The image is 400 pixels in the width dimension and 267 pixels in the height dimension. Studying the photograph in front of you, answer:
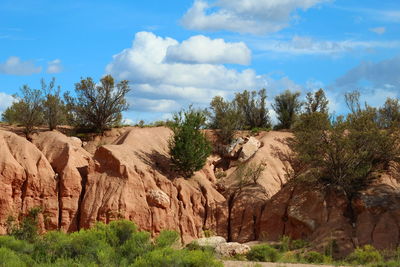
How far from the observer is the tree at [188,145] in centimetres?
4438

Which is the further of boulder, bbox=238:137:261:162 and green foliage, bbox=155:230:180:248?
boulder, bbox=238:137:261:162

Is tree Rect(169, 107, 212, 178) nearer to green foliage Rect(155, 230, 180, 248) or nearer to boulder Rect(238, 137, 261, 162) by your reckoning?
boulder Rect(238, 137, 261, 162)

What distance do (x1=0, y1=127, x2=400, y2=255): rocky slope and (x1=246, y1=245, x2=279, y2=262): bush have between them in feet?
18.0

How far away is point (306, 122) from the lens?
1793 inches

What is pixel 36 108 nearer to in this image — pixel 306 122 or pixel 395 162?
pixel 306 122

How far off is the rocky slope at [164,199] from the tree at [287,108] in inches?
571

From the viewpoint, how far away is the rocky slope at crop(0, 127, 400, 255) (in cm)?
3762

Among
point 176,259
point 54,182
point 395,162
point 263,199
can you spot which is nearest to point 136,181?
point 54,182

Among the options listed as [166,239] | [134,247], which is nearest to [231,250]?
[166,239]

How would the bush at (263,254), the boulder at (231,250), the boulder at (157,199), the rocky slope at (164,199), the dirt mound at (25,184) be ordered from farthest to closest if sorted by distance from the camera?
the boulder at (157,199) < the dirt mound at (25,184) < the rocky slope at (164,199) < the boulder at (231,250) < the bush at (263,254)

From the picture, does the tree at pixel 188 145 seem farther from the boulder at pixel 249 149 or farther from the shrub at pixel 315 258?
the shrub at pixel 315 258

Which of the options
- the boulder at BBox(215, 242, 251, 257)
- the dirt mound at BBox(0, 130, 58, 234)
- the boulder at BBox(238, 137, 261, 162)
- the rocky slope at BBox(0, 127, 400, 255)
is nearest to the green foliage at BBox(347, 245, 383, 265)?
the rocky slope at BBox(0, 127, 400, 255)

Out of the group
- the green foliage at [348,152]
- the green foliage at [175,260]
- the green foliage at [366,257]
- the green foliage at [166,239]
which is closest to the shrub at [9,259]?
the green foliage at [175,260]

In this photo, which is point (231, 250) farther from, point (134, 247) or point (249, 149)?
point (249, 149)
